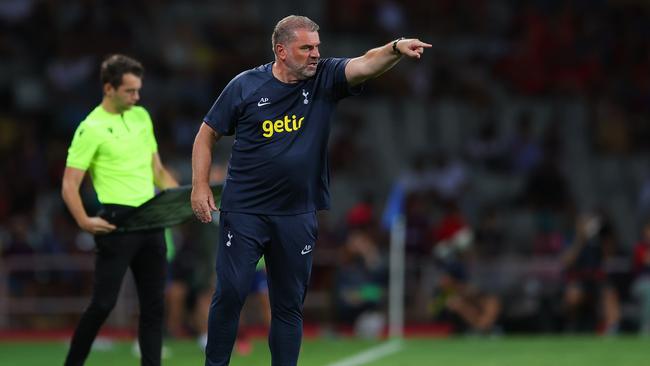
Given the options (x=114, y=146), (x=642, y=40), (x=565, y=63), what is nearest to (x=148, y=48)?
(x=565, y=63)

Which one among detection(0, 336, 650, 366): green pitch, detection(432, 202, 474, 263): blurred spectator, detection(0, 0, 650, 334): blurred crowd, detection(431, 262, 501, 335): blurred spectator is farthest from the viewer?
detection(432, 202, 474, 263): blurred spectator

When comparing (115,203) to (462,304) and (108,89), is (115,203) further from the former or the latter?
(462,304)

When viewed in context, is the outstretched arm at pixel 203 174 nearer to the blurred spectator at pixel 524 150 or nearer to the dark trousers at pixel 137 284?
the dark trousers at pixel 137 284

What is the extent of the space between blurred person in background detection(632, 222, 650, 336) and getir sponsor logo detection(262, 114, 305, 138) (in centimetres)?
1077

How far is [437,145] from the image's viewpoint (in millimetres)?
22797

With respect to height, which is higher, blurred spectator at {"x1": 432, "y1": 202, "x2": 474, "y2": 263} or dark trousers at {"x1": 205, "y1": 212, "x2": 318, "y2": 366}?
dark trousers at {"x1": 205, "y1": 212, "x2": 318, "y2": 366}

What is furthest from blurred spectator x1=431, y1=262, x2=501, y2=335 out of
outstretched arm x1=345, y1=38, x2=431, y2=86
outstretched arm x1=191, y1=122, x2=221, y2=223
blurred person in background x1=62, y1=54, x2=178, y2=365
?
outstretched arm x1=345, y1=38, x2=431, y2=86

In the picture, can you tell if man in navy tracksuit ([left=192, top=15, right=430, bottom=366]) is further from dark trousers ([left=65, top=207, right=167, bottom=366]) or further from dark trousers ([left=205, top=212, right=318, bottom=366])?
dark trousers ([left=65, top=207, right=167, bottom=366])

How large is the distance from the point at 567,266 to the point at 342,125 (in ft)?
15.8

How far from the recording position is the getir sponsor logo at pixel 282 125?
873cm

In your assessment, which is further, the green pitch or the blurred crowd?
the blurred crowd

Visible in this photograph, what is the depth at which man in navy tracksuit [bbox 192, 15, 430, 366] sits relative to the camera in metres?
8.73

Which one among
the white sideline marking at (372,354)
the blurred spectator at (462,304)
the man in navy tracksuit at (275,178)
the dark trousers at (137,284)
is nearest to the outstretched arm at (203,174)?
the man in navy tracksuit at (275,178)

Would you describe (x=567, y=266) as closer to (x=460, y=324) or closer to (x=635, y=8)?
(x=460, y=324)
